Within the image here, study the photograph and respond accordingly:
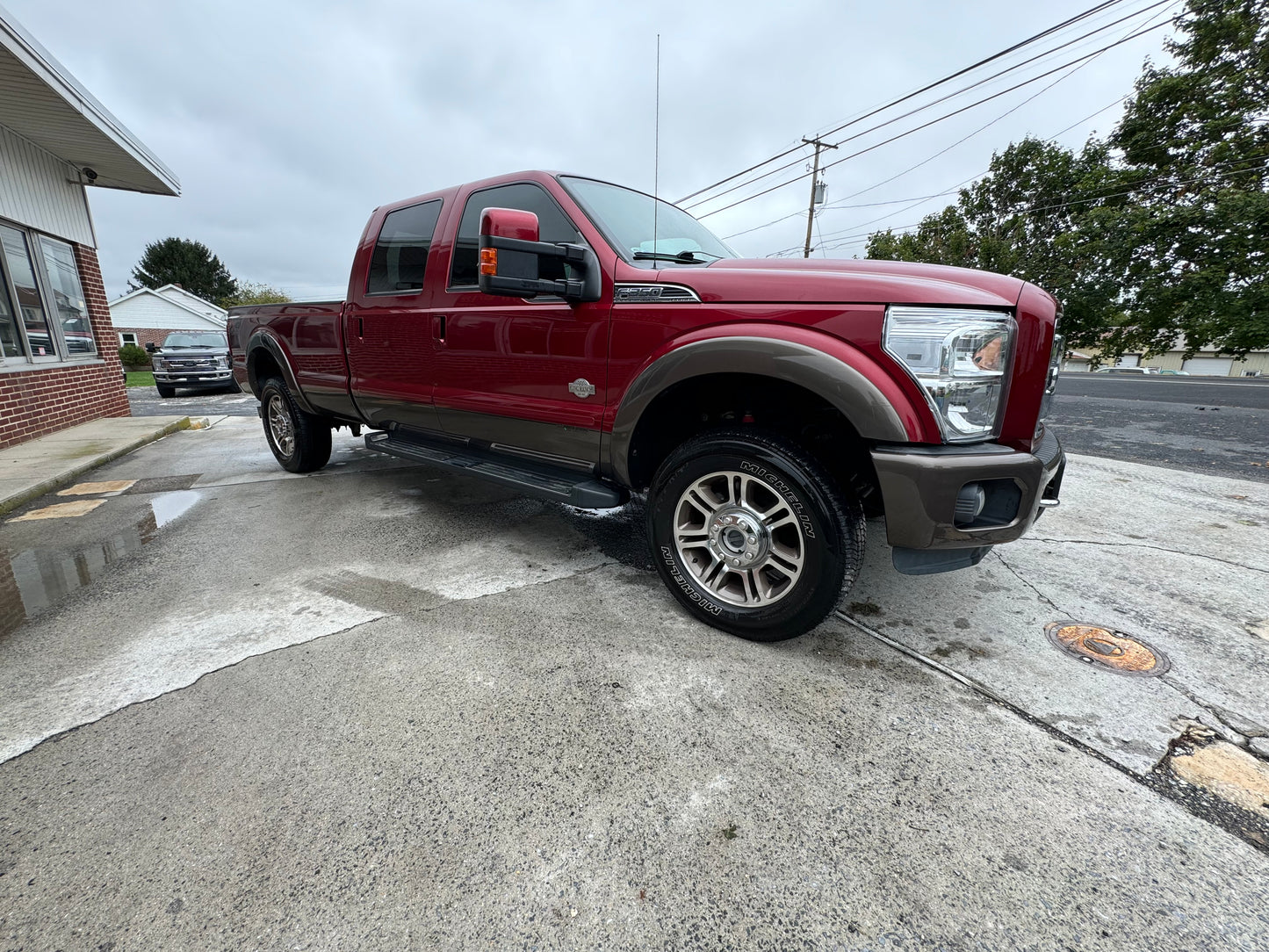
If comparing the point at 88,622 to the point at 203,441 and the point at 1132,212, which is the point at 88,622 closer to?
the point at 203,441

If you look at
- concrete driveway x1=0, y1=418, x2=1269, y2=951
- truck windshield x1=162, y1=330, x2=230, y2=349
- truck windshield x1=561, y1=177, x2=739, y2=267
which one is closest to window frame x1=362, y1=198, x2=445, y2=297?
truck windshield x1=561, y1=177, x2=739, y2=267

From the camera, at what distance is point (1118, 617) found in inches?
97.8

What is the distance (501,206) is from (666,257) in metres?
1.17

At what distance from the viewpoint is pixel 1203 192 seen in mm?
17938

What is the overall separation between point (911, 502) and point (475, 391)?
2.31 m

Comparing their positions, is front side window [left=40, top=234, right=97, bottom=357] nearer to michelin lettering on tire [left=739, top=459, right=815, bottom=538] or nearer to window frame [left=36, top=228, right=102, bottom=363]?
window frame [left=36, top=228, right=102, bottom=363]

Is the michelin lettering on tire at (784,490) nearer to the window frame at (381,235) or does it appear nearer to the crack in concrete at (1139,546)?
the crack in concrete at (1139,546)

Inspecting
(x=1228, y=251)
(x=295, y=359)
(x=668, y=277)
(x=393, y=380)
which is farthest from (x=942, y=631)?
(x=1228, y=251)

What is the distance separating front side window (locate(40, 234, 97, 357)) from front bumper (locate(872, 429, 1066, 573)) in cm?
1019

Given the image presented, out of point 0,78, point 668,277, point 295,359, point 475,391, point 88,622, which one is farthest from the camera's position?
point 0,78

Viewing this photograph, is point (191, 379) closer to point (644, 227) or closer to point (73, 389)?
point (73, 389)

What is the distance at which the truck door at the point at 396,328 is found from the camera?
11.2ft

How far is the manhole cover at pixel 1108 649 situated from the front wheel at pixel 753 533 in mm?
1007

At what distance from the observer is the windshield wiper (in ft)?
8.36
